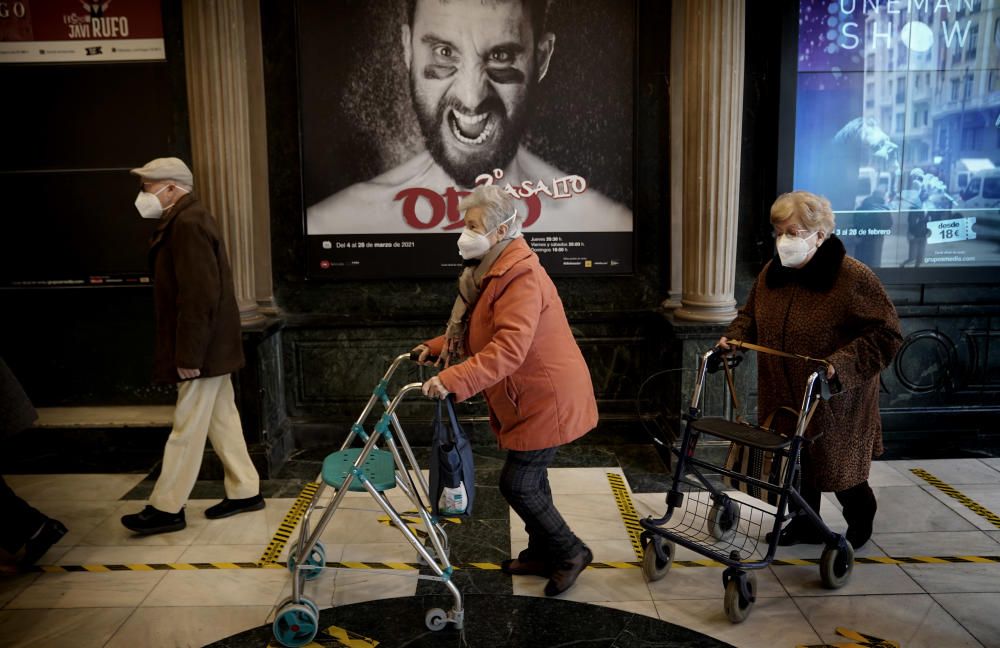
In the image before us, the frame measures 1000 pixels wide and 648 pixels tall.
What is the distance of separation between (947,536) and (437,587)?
2585 millimetres

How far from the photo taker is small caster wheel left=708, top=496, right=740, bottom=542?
4188 mm

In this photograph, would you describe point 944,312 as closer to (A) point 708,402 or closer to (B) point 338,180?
(A) point 708,402

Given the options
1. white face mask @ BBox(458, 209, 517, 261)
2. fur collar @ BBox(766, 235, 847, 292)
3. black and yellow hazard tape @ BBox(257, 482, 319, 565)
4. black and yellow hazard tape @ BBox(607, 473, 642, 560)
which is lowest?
black and yellow hazard tape @ BBox(607, 473, 642, 560)

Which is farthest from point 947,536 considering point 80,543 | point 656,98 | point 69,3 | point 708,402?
point 69,3

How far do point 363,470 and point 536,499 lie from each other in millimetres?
737

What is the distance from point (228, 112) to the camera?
5078 millimetres

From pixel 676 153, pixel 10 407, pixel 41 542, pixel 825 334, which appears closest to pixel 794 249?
pixel 825 334

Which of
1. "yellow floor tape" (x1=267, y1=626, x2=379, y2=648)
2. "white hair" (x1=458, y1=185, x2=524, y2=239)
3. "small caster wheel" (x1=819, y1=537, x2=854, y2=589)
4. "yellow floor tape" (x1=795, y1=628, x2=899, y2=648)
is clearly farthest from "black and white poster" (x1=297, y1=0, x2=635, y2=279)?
"yellow floor tape" (x1=795, y1=628, x2=899, y2=648)

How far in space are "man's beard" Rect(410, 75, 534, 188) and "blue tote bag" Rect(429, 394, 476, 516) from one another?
2.54m

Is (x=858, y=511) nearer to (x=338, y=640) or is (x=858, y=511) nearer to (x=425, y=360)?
(x=425, y=360)

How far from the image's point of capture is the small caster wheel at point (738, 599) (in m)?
3.48

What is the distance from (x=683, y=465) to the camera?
3.80 meters

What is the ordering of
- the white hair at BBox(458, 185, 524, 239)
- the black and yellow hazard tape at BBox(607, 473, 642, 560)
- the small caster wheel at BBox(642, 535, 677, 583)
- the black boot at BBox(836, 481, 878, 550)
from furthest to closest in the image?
the black and yellow hazard tape at BBox(607, 473, 642, 560)
the black boot at BBox(836, 481, 878, 550)
the small caster wheel at BBox(642, 535, 677, 583)
the white hair at BBox(458, 185, 524, 239)

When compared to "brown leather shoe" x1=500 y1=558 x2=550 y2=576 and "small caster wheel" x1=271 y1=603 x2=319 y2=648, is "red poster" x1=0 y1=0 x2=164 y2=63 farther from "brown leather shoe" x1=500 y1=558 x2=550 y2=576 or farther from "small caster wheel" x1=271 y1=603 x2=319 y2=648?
"brown leather shoe" x1=500 y1=558 x2=550 y2=576
